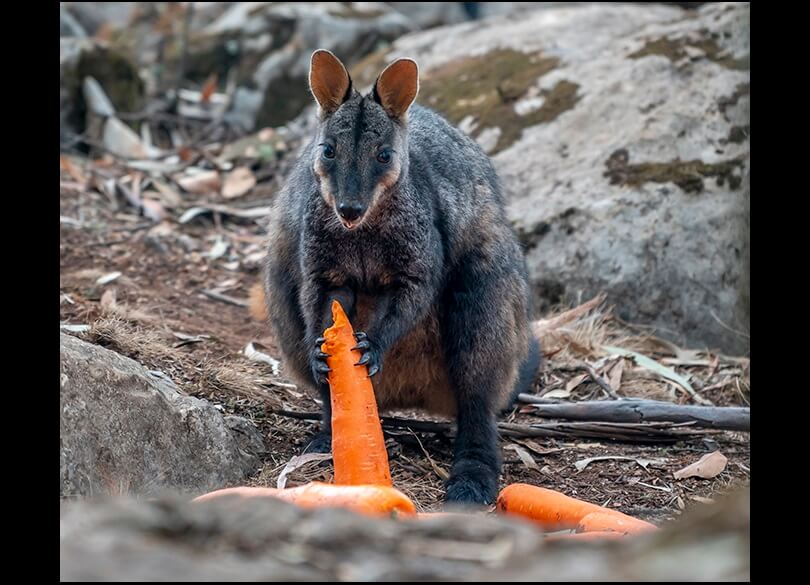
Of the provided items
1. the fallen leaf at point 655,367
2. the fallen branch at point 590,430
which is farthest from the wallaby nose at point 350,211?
the fallen leaf at point 655,367

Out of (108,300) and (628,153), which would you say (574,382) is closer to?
(628,153)

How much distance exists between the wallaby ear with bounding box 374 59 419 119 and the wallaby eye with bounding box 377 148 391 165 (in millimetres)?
250

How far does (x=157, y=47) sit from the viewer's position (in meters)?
13.4

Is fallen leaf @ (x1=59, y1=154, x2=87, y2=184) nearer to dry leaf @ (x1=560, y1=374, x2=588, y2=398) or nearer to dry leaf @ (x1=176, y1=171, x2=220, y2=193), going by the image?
dry leaf @ (x1=176, y1=171, x2=220, y2=193)

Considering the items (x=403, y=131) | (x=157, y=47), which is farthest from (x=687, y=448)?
(x=157, y=47)

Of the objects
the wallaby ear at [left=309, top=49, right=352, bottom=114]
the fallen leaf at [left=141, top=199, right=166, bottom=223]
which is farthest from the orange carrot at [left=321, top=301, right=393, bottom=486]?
the fallen leaf at [left=141, top=199, right=166, bottom=223]

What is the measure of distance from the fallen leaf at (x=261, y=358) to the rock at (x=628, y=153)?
206cm

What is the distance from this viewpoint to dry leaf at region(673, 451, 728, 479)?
554cm

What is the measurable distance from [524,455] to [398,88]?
2.01m

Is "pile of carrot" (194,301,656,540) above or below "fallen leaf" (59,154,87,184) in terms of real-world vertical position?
above

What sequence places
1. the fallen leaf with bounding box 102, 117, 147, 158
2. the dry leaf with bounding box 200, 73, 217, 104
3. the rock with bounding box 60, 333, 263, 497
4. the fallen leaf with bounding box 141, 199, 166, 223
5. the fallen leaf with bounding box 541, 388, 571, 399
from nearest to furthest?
the rock with bounding box 60, 333, 263, 497 < the fallen leaf with bounding box 541, 388, 571, 399 < the fallen leaf with bounding box 141, 199, 166, 223 < the fallen leaf with bounding box 102, 117, 147, 158 < the dry leaf with bounding box 200, 73, 217, 104

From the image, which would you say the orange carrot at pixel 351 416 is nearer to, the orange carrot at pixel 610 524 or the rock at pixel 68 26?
the orange carrot at pixel 610 524

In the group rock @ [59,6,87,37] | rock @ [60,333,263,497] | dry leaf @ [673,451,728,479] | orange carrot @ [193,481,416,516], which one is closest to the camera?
orange carrot @ [193,481,416,516]

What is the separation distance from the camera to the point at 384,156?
469 cm
